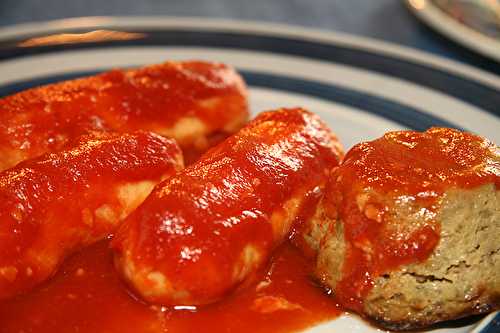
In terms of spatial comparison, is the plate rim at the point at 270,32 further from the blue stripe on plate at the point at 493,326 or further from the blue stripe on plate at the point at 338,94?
the blue stripe on plate at the point at 493,326

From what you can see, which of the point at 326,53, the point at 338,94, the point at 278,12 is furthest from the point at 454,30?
the point at 278,12

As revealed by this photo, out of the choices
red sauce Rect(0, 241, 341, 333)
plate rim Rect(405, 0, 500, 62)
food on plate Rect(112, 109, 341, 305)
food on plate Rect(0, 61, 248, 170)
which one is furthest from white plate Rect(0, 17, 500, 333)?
red sauce Rect(0, 241, 341, 333)

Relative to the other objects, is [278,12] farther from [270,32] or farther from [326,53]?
[326,53]

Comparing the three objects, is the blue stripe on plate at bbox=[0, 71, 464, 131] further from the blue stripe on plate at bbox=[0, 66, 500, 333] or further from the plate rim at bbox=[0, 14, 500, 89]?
the plate rim at bbox=[0, 14, 500, 89]

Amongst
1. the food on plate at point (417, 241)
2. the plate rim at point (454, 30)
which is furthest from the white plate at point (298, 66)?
the food on plate at point (417, 241)

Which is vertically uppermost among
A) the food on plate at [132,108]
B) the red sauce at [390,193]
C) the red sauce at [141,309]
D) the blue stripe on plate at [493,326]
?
the red sauce at [390,193]
